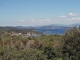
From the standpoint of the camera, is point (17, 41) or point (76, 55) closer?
point (76, 55)

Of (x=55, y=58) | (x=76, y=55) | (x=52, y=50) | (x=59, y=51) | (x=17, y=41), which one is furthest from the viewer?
(x=17, y=41)

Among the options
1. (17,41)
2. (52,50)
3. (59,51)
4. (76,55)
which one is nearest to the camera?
(76,55)

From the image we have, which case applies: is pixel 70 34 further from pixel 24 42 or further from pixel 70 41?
pixel 24 42

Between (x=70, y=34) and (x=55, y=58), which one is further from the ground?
(x=70, y=34)

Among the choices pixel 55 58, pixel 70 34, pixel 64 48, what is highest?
pixel 70 34

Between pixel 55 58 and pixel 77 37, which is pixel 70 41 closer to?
pixel 77 37

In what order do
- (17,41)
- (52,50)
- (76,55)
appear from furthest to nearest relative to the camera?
1. (17,41)
2. (52,50)
3. (76,55)

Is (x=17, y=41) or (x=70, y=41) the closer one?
(x=70, y=41)

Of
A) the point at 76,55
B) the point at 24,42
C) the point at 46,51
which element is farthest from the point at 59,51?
the point at 24,42

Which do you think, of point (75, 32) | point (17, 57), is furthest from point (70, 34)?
point (17, 57)
